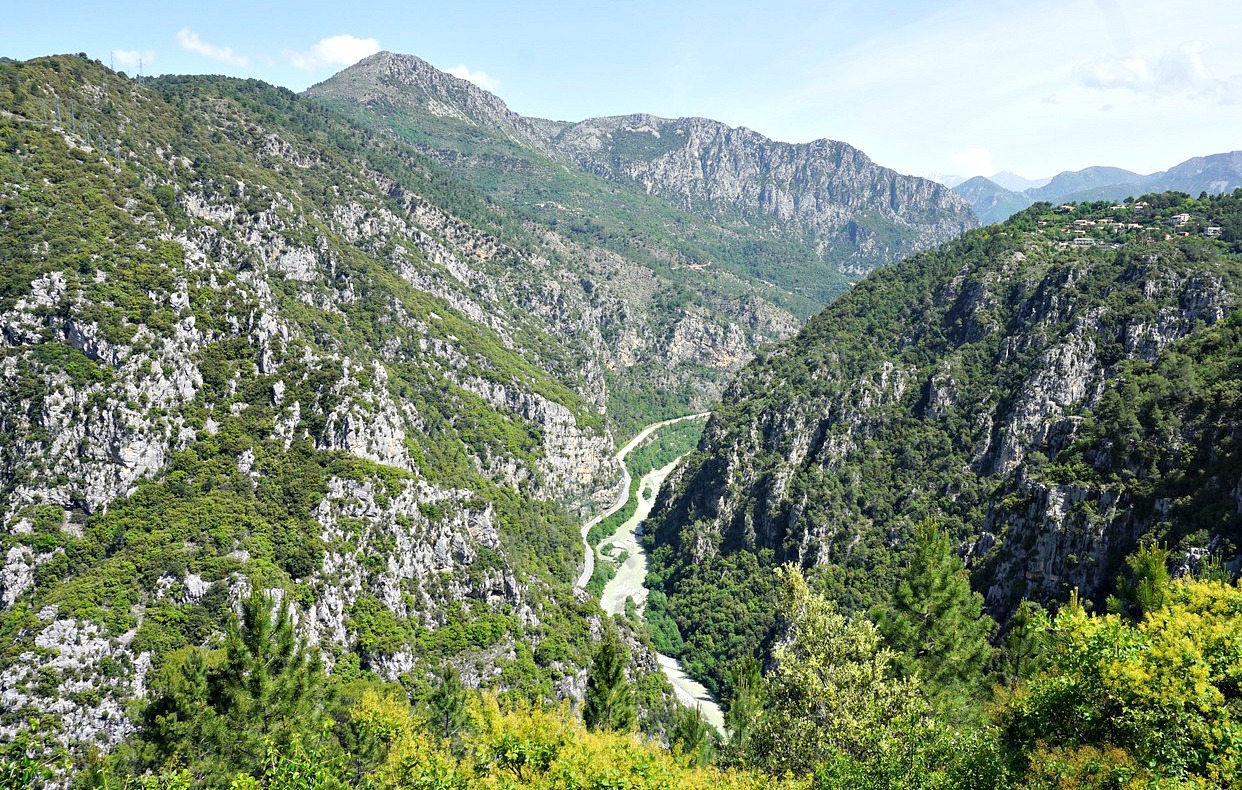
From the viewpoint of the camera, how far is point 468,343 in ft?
518

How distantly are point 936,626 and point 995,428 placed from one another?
213ft

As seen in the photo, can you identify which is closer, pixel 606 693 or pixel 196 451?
pixel 606 693

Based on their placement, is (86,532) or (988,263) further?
(988,263)

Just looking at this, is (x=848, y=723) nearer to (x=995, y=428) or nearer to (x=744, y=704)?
(x=744, y=704)

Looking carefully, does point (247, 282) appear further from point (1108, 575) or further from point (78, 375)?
point (1108, 575)

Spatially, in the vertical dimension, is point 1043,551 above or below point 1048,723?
below

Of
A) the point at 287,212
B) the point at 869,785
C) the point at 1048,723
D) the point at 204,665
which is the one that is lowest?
the point at 204,665

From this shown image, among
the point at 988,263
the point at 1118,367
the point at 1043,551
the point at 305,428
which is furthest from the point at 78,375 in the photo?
the point at 988,263

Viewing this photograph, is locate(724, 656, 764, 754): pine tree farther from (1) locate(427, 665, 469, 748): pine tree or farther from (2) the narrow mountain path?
(1) locate(427, 665, 469, 748): pine tree

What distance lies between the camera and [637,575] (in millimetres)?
137750

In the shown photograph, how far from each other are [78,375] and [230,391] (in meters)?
15.3

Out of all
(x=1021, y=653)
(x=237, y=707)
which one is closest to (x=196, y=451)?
(x=237, y=707)

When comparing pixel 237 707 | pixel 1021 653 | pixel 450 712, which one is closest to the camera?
pixel 237 707

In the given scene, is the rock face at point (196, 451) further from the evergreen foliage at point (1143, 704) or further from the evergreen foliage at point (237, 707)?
the evergreen foliage at point (1143, 704)
